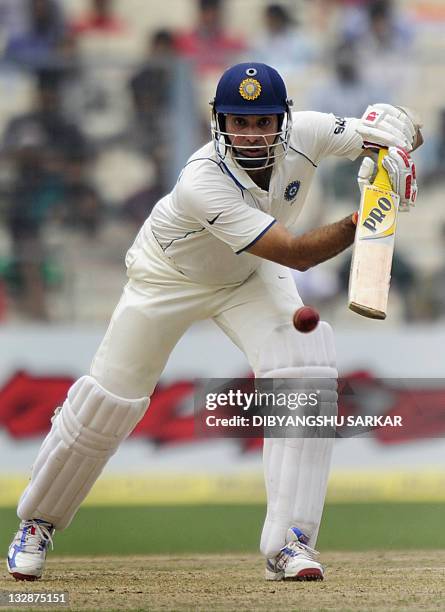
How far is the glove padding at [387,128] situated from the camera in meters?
3.85

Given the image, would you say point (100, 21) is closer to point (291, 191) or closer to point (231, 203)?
point (291, 191)

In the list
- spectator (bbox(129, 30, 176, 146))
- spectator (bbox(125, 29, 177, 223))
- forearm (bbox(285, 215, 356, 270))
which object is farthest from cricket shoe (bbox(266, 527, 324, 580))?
spectator (bbox(129, 30, 176, 146))

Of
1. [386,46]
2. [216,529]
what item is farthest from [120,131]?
[216,529]

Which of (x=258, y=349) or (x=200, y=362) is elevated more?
(x=258, y=349)

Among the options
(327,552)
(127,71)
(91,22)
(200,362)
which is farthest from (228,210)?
(91,22)

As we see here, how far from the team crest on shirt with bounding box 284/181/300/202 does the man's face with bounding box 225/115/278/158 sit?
231mm

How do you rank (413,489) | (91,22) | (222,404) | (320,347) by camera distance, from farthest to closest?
(91,22) → (413,489) → (222,404) → (320,347)

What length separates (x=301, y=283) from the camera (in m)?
7.81

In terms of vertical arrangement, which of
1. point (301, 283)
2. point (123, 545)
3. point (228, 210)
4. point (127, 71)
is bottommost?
point (123, 545)

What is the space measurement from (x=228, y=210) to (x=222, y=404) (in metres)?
1.65

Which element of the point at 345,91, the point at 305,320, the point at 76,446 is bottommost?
the point at 76,446

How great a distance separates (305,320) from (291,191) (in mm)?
542

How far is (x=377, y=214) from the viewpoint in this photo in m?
3.72

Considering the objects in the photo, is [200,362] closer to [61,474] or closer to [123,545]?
[123,545]
